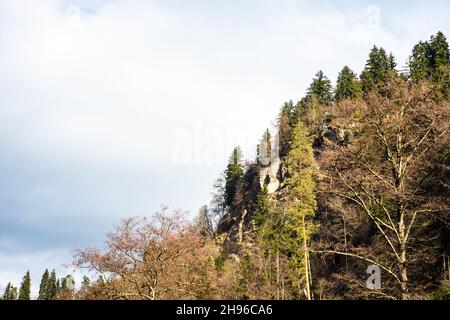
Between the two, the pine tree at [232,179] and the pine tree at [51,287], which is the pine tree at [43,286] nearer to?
the pine tree at [51,287]

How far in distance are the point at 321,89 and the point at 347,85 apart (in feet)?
50.1

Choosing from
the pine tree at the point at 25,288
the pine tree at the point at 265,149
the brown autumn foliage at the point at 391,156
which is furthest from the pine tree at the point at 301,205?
the pine tree at the point at 25,288

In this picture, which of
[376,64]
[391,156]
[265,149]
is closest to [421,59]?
[376,64]

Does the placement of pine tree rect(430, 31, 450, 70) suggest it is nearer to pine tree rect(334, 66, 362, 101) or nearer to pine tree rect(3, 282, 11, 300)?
pine tree rect(334, 66, 362, 101)

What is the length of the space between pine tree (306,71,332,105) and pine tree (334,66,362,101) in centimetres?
397

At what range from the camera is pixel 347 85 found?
81688 millimetres

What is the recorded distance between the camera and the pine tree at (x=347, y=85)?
77338mm

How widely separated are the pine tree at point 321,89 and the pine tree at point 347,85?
13.0ft

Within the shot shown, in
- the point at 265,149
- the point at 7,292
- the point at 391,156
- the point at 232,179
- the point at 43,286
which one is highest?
the point at 265,149

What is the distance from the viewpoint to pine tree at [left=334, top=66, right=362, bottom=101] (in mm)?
77338

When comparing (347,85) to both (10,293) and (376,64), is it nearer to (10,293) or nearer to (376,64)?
(376,64)

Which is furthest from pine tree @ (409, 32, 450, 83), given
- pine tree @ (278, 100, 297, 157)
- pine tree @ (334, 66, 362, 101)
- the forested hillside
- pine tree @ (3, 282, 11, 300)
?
pine tree @ (3, 282, 11, 300)

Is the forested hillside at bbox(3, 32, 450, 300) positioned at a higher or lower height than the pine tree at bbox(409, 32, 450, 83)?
lower

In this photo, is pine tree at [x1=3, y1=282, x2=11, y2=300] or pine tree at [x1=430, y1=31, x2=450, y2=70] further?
pine tree at [x1=3, y1=282, x2=11, y2=300]
